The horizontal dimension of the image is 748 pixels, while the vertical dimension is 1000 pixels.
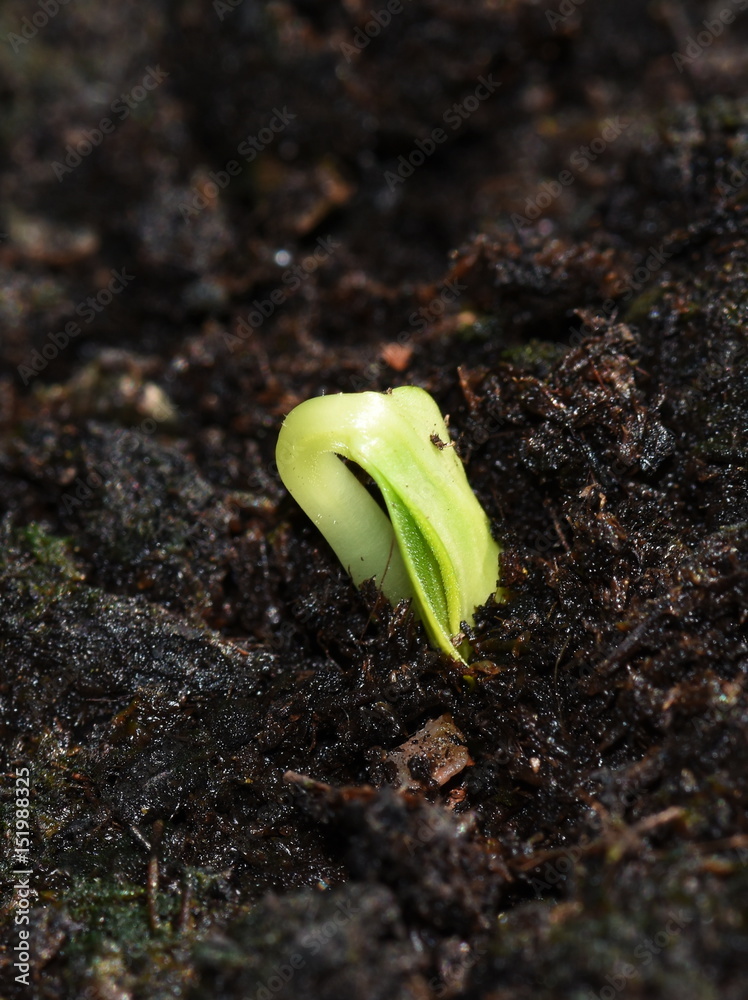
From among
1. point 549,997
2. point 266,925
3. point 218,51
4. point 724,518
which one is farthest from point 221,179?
point 549,997

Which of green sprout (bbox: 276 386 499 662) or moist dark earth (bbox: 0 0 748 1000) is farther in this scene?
green sprout (bbox: 276 386 499 662)

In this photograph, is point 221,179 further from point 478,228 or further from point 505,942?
point 505,942

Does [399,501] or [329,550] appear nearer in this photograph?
[399,501]

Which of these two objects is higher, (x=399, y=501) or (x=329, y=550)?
(x=329, y=550)

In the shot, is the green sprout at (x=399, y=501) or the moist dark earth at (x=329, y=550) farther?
the green sprout at (x=399, y=501)
